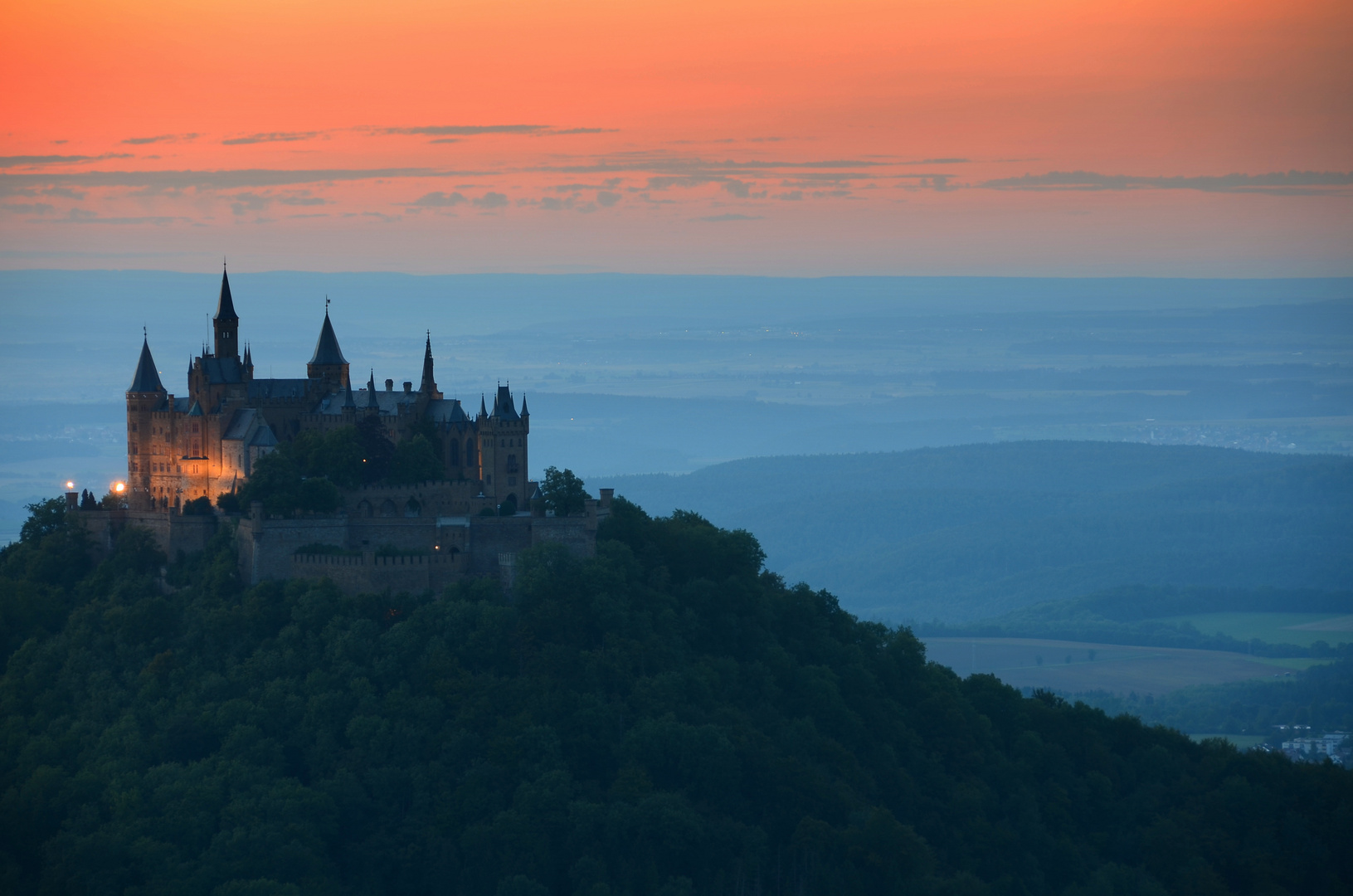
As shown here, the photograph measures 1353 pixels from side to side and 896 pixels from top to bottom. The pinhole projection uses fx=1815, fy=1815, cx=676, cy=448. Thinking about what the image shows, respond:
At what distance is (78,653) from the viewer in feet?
252

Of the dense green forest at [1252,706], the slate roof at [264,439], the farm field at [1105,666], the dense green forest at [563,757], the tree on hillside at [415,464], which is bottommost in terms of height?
the dense green forest at [1252,706]

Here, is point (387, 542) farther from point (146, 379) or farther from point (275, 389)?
point (146, 379)

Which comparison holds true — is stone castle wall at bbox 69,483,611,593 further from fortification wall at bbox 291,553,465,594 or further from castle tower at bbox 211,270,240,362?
castle tower at bbox 211,270,240,362

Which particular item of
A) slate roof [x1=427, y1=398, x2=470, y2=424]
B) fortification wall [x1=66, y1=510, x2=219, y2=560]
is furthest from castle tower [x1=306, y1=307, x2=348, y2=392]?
fortification wall [x1=66, y1=510, x2=219, y2=560]

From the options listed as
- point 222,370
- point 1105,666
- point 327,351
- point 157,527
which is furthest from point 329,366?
point 1105,666

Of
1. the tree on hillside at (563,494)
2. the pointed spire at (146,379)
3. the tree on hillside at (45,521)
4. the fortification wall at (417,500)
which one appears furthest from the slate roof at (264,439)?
the tree on hillside at (563,494)

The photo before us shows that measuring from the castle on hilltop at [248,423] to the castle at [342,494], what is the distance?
0.18 feet

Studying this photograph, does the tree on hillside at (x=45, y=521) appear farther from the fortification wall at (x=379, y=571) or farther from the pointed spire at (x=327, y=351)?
the fortification wall at (x=379, y=571)

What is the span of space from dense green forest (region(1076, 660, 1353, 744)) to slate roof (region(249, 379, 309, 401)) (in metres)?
89.8

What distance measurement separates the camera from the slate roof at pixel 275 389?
8562cm

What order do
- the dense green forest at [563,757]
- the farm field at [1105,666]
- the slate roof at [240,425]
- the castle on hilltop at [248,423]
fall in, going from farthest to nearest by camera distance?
the farm field at [1105,666] < the castle on hilltop at [248,423] < the slate roof at [240,425] < the dense green forest at [563,757]

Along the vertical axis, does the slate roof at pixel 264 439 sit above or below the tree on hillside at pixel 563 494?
above

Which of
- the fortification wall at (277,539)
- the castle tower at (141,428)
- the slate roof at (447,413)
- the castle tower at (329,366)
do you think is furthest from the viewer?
the castle tower at (329,366)

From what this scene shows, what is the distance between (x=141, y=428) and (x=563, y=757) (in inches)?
1106
